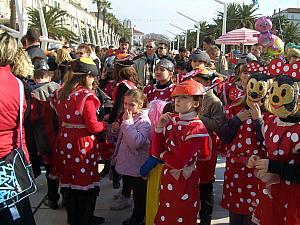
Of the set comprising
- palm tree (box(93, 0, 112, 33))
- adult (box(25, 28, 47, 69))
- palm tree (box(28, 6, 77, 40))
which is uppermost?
palm tree (box(93, 0, 112, 33))

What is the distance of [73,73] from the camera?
12.6 ft

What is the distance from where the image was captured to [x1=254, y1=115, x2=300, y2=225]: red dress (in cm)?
251

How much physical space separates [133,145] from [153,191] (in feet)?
1.74

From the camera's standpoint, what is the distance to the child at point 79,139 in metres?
3.73

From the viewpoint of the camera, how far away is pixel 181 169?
314 centimetres

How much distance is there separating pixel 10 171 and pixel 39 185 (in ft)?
9.91

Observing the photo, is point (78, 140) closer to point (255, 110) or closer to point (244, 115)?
point (244, 115)

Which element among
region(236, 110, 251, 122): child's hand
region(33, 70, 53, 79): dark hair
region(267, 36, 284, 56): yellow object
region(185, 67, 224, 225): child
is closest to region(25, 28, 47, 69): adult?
region(33, 70, 53, 79): dark hair

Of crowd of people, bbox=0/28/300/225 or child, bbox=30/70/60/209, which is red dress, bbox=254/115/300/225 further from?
child, bbox=30/70/60/209

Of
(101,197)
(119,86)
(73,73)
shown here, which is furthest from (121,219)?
(73,73)

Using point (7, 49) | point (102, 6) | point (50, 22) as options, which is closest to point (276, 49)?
point (7, 49)

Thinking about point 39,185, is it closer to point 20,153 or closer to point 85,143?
point 85,143

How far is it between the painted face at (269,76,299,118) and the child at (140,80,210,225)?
2.30 feet

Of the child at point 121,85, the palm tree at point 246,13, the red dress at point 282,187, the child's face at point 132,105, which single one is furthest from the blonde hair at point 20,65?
the palm tree at point 246,13
